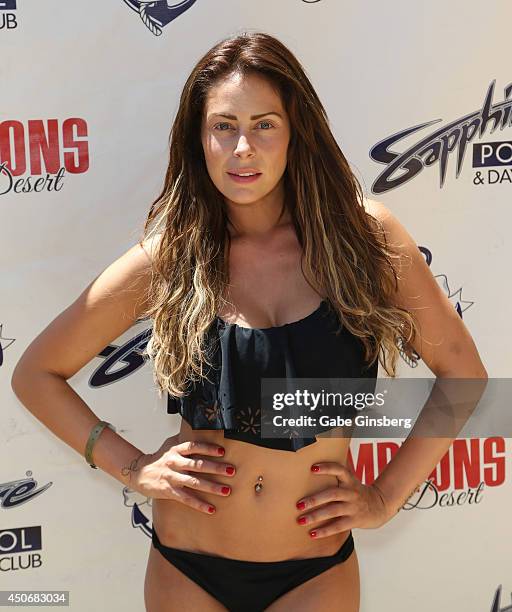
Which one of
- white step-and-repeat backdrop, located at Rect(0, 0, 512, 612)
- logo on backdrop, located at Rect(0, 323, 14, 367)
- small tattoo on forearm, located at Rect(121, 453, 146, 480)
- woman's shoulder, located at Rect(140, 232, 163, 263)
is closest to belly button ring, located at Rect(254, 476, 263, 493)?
small tattoo on forearm, located at Rect(121, 453, 146, 480)

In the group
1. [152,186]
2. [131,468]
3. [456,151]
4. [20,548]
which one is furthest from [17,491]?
[456,151]

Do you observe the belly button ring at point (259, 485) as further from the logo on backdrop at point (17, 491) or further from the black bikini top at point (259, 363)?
the logo on backdrop at point (17, 491)

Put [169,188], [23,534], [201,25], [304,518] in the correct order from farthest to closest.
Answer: [23,534]
[201,25]
[169,188]
[304,518]

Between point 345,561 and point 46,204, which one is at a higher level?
point 46,204

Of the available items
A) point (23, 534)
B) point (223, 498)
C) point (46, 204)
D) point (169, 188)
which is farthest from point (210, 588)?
point (46, 204)

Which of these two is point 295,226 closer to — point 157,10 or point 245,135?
point 245,135

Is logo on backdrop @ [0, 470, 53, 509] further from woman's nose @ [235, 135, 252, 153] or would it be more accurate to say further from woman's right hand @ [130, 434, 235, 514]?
woman's nose @ [235, 135, 252, 153]

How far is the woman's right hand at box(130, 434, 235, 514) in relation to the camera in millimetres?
1935

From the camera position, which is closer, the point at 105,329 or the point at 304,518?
the point at 304,518

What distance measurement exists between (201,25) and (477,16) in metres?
0.86

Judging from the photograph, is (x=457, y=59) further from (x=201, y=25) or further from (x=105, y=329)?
(x=105, y=329)

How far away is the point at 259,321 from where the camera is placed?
6.40ft

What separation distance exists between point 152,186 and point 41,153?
359mm

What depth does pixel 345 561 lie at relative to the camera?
2.01 meters
